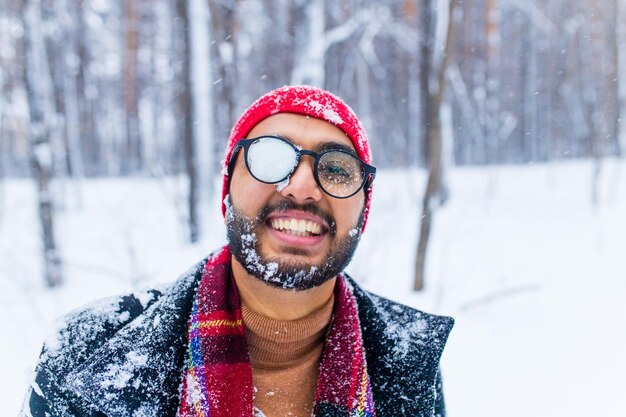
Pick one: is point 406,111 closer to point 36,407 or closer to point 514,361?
point 514,361

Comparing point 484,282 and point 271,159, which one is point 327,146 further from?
point 484,282

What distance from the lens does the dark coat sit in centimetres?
135

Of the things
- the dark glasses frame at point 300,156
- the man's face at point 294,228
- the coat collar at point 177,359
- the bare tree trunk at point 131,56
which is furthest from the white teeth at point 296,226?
the bare tree trunk at point 131,56

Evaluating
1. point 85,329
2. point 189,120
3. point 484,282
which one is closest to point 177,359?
point 85,329

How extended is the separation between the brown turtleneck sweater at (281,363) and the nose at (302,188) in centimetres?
39

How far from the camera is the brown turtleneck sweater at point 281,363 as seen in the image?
5.08 ft

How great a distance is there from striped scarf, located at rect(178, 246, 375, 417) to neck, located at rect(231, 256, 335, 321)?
0.05 m

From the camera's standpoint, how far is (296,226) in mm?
1459

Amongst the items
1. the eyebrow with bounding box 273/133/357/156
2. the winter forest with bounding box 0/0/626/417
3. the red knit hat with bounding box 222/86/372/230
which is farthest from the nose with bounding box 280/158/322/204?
the winter forest with bounding box 0/0/626/417

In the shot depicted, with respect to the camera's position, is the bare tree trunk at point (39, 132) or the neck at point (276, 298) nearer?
the neck at point (276, 298)

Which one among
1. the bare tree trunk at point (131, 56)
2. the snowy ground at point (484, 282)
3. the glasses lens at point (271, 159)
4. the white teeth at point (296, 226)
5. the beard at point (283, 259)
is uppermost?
the bare tree trunk at point (131, 56)

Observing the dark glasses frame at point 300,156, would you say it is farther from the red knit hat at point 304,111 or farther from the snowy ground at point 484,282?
the snowy ground at point 484,282

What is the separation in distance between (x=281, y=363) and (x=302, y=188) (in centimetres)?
57

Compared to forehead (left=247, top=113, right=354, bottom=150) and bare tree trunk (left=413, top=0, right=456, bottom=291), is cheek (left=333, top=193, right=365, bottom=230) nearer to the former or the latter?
forehead (left=247, top=113, right=354, bottom=150)
